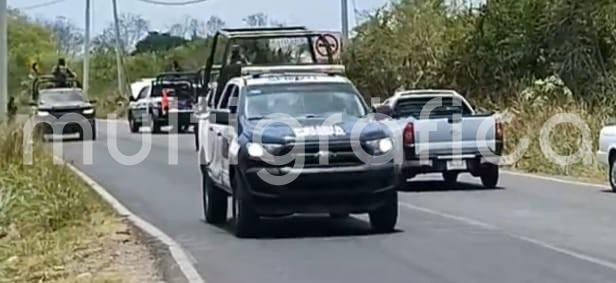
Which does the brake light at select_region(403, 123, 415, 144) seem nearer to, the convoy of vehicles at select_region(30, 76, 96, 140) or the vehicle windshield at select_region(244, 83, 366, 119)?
the vehicle windshield at select_region(244, 83, 366, 119)

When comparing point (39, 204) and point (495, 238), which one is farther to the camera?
point (39, 204)

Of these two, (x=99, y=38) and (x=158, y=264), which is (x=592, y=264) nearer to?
(x=158, y=264)

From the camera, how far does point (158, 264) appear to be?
13.4 metres

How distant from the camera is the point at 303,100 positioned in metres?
16.5

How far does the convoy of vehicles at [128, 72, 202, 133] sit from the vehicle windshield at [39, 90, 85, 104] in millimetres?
3817

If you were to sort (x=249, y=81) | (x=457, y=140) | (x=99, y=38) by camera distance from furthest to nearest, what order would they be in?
(x=99, y=38)
(x=457, y=140)
(x=249, y=81)

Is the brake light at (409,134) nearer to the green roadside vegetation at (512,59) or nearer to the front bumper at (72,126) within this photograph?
the green roadside vegetation at (512,59)

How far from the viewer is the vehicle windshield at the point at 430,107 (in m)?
23.5

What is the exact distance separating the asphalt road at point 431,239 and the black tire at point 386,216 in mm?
176

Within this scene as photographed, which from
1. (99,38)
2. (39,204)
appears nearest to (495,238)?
(39,204)

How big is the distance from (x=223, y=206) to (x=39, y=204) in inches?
94.4

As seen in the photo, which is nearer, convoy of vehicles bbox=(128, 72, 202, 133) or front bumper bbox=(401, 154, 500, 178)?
front bumper bbox=(401, 154, 500, 178)

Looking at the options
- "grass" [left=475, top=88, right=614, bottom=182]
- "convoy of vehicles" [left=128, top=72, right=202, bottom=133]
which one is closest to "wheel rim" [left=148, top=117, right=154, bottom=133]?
"convoy of vehicles" [left=128, top=72, right=202, bottom=133]

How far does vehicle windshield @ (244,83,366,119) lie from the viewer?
16359mm
